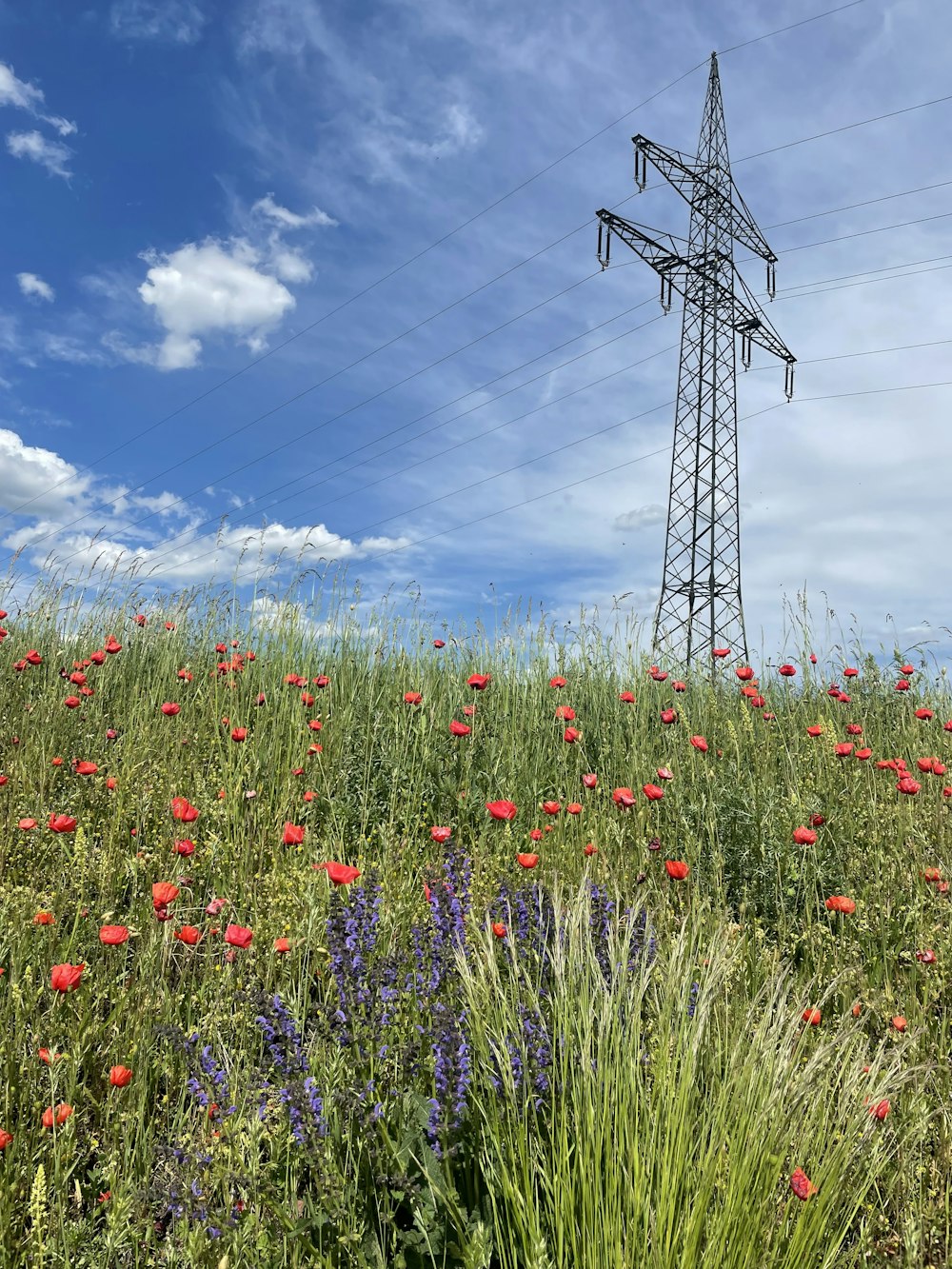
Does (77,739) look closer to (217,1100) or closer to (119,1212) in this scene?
(217,1100)

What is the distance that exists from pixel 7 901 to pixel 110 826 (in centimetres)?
75

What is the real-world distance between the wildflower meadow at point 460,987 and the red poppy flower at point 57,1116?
0.03 ft

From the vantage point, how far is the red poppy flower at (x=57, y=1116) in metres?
1.55

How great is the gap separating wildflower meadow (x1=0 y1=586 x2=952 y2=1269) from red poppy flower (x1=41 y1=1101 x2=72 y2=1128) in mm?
10

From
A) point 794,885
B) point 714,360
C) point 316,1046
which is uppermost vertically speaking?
point 714,360

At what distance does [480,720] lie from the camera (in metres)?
4.52

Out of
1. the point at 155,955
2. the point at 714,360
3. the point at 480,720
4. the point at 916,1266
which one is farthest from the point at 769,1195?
the point at 714,360

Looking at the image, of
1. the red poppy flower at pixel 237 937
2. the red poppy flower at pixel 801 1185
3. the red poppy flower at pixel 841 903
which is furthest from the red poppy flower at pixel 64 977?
the red poppy flower at pixel 841 903

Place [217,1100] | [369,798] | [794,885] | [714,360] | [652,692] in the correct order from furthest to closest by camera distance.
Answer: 1. [714,360]
2. [652,692]
3. [369,798]
4. [794,885]
5. [217,1100]

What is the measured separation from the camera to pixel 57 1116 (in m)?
1.63

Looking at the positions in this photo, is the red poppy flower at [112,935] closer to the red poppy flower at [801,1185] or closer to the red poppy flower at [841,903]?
the red poppy flower at [801,1185]

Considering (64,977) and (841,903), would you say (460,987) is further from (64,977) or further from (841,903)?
(841,903)

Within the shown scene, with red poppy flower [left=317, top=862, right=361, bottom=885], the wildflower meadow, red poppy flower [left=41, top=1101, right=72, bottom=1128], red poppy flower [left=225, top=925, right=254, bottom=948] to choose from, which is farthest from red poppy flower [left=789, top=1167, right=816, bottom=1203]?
red poppy flower [left=41, top=1101, right=72, bottom=1128]

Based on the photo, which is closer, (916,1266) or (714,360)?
(916,1266)
